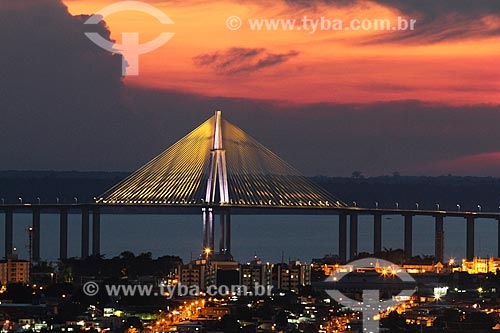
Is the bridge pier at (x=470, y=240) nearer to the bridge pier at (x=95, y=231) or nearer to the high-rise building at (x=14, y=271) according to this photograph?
the bridge pier at (x=95, y=231)

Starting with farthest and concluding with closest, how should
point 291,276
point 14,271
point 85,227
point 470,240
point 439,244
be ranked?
point 85,227 < point 470,240 < point 439,244 < point 291,276 < point 14,271

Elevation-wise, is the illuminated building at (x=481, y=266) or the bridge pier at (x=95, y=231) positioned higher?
the bridge pier at (x=95, y=231)

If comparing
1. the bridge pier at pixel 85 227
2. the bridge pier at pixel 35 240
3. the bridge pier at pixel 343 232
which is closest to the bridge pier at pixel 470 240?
the bridge pier at pixel 343 232

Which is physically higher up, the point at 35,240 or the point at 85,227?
the point at 85,227

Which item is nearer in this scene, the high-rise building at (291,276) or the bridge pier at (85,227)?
the high-rise building at (291,276)

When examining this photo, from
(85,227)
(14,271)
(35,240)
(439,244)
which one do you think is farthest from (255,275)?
(85,227)

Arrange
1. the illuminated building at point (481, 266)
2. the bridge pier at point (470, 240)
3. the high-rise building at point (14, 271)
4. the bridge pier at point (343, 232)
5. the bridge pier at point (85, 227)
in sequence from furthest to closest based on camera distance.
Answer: the bridge pier at point (85, 227) < the bridge pier at point (343, 232) < the bridge pier at point (470, 240) < the illuminated building at point (481, 266) < the high-rise building at point (14, 271)

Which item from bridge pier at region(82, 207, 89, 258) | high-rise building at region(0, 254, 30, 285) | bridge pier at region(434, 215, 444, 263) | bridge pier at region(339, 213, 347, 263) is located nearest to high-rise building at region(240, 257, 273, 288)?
high-rise building at region(0, 254, 30, 285)

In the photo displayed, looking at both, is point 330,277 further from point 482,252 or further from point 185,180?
point 482,252

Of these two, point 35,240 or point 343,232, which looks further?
point 343,232

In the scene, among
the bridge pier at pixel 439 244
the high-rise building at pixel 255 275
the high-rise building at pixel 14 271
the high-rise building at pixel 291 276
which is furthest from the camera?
the bridge pier at pixel 439 244

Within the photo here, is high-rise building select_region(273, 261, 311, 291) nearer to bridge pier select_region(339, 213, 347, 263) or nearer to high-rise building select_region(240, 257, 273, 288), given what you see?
high-rise building select_region(240, 257, 273, 288)

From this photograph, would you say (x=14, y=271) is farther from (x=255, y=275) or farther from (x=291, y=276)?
(x=291, y=276)

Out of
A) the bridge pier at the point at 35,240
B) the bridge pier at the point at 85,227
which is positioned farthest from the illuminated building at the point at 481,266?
the bridge pier at the point at 85,227
